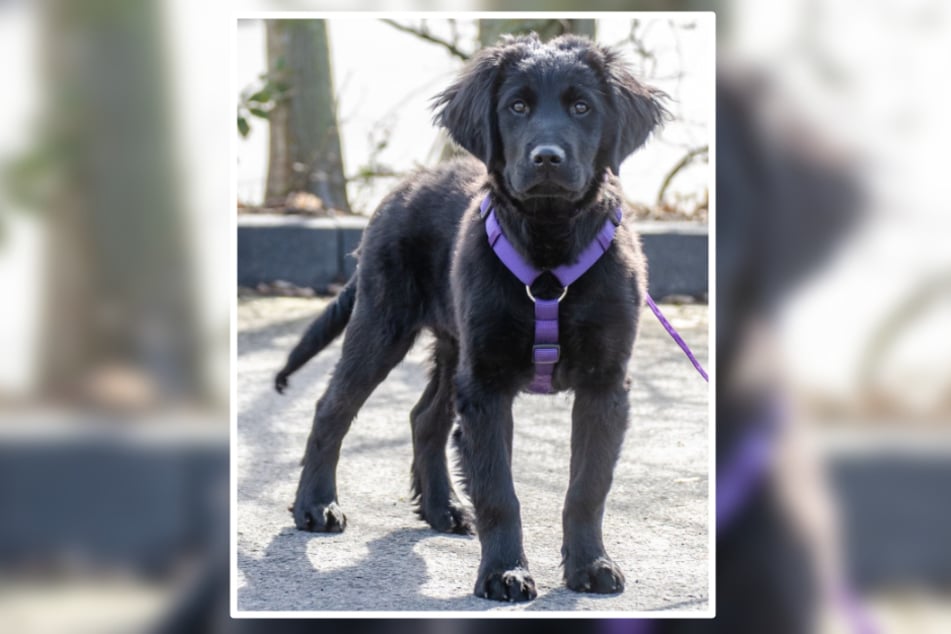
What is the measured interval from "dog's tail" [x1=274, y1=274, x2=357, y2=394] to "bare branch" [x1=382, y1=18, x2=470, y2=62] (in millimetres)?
1056

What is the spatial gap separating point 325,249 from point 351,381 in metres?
0.46

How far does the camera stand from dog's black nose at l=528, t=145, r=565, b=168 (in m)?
3.53

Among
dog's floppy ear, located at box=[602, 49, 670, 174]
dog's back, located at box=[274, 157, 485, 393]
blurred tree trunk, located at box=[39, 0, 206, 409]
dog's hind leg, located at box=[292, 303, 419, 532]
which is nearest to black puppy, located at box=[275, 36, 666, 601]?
dog's floppy ear, located at box=[602, 49, 670, 174]

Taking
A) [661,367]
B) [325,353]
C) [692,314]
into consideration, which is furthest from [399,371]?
[692,314]

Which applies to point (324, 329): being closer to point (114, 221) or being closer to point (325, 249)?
point (325, 249)

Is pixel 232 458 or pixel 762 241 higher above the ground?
pixel 762 241

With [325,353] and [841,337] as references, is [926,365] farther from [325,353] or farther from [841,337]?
[325,353]

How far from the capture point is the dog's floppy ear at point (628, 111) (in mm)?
3717

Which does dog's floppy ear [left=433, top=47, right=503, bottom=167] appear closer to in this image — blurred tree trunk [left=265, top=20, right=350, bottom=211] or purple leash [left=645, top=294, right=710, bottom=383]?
blurred tree trunk [left=265, top=20, right=350, bottom=211]

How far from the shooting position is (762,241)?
11.1 ft

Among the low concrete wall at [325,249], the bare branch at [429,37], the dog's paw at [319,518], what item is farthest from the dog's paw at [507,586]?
the bare branch at [429,37]

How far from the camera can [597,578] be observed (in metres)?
3.55

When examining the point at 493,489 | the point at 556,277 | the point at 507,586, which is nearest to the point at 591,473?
the point at 493,489

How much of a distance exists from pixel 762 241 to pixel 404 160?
116 cm
